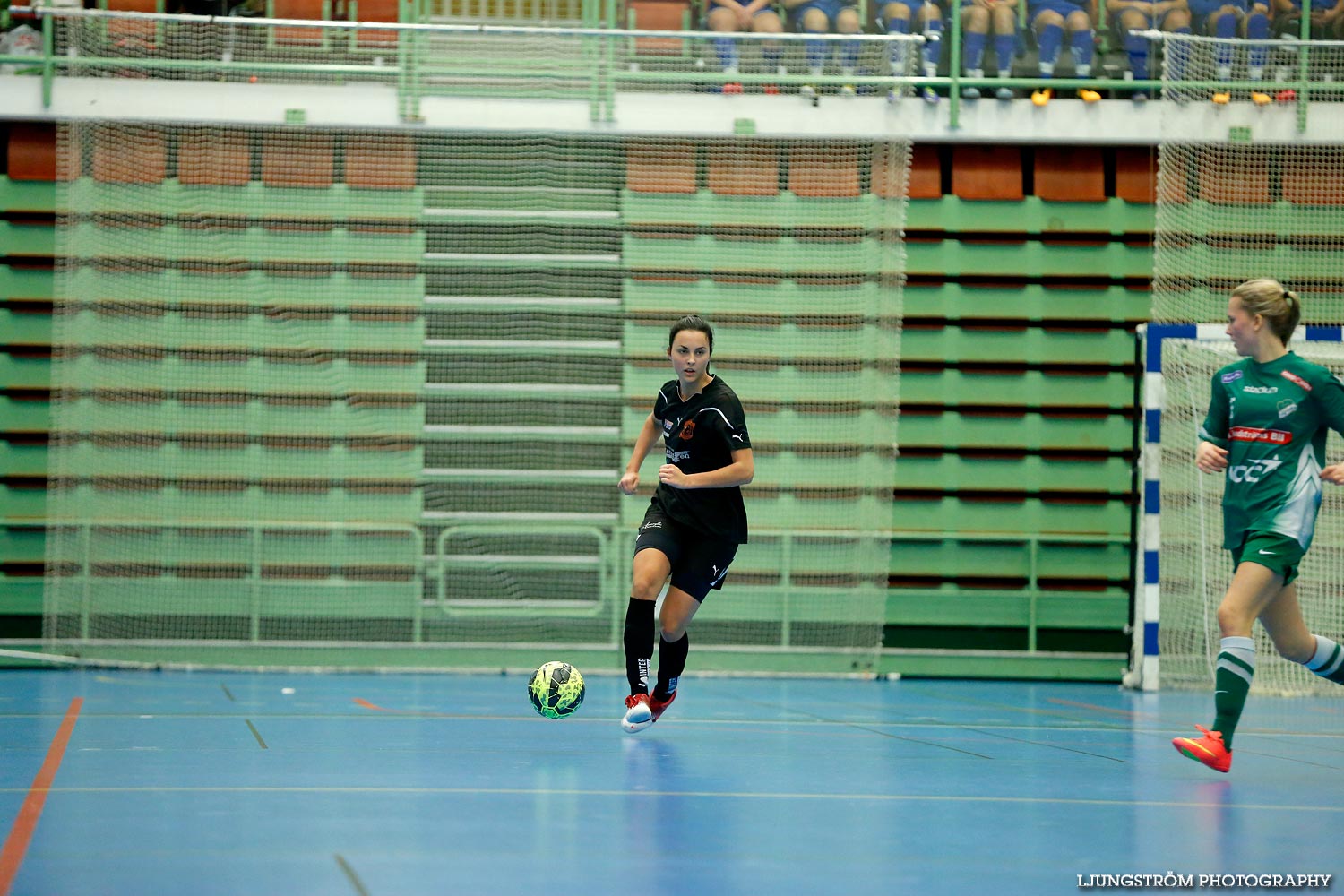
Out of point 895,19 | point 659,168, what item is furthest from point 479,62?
point 895,19

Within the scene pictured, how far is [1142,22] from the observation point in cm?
1138

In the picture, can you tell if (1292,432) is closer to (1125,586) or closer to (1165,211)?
(1165,211)

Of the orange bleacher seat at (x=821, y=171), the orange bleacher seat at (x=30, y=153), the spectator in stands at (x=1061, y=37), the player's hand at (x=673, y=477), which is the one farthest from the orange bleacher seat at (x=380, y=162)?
the player's hand at (x=673, y=477)

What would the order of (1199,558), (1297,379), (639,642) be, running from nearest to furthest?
1. (1297,379)
2. (639,642)
3. (1199,558)

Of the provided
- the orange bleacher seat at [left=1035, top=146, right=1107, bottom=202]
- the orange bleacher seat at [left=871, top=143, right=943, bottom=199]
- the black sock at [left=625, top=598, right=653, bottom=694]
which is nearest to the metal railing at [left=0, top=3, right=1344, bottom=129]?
the orange bleacher seat at [left=871, top=143, right=943, bottom=199]

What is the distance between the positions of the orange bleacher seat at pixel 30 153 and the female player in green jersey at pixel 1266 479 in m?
9.56

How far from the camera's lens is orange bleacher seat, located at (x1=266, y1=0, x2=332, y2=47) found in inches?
433

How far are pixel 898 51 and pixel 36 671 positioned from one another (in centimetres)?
808

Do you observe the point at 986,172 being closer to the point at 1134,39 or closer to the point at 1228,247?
the point at 1134,39

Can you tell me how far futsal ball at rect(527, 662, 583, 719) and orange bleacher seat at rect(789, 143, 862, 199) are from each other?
5.96 meters

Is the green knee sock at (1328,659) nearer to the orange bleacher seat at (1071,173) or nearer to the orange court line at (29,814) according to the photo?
the orange court line at (29,814)

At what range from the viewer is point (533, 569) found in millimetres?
10805

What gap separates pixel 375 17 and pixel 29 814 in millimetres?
8856

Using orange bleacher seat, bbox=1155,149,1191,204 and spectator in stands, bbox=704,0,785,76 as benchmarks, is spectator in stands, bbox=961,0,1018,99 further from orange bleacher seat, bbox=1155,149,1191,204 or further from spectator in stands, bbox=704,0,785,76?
spectator in stands, bbox=704,0,785,76
